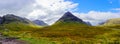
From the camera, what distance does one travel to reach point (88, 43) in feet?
134

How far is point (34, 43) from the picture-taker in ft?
133

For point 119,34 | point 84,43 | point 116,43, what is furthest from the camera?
point 119,34

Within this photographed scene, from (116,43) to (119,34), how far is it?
60735 mm

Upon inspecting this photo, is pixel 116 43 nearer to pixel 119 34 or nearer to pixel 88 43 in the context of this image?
pixel 88 43

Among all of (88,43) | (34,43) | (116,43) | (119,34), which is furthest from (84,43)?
(119,34)

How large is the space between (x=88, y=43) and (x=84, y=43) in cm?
78

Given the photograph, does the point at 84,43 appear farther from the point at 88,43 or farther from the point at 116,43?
the point at 116,43

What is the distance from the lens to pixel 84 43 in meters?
40.4

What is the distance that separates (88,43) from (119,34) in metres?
58.1

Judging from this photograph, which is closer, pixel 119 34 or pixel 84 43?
pixel 84 43

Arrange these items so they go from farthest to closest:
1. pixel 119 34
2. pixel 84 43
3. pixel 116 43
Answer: pixel 119 34
pixel 84 43
pixel 116 43

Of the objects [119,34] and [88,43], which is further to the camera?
[119,34]

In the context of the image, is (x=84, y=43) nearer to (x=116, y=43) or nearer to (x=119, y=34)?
(x=116, y=43)

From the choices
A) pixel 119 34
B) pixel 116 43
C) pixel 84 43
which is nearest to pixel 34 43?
pixel 84 43
